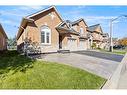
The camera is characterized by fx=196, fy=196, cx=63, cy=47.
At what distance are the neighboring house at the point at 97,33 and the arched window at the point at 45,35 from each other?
643 inches

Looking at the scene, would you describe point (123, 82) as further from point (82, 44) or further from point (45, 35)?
point (82, 44)

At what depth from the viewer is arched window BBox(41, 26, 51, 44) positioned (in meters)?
22.1

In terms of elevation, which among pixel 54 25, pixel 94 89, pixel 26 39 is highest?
pixel 54 25

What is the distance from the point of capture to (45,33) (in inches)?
881

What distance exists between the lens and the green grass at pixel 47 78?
31.9ft

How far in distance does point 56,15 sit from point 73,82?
14.7 metres

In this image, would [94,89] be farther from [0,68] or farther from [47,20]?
[47,20]

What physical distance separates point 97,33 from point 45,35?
20.7 metres

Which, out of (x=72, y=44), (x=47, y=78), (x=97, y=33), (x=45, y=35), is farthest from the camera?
(x=97, y=33)

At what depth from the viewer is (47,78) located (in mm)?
10578

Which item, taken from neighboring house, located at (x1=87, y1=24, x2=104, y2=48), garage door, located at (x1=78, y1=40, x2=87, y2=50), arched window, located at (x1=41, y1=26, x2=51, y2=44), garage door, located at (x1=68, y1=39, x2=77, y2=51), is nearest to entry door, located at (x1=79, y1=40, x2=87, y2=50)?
garage door, located at (x1=78, y1=40, x2=87, y2=50)

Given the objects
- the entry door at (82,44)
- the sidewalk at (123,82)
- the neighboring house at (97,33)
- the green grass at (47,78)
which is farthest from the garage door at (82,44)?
the sidewalk at (123,82)

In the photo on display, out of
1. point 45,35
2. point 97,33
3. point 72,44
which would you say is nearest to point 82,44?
point 72,44
